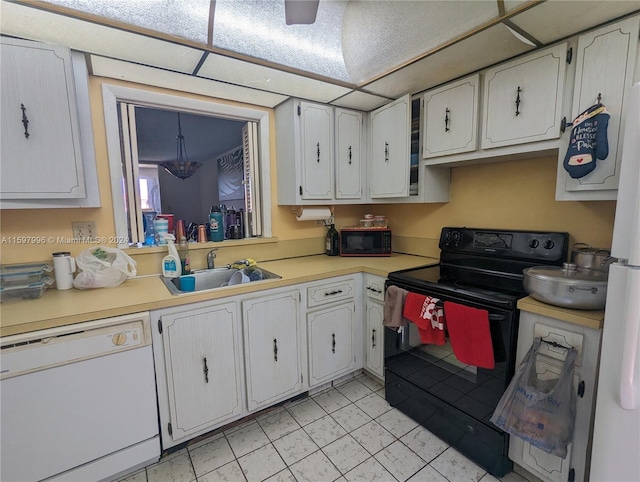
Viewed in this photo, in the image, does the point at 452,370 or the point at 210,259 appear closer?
the point at 452,370

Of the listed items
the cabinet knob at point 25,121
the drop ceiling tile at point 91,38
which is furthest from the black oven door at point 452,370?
the cabinet knob at point 25,121

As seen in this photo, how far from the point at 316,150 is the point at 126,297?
61.9 inches

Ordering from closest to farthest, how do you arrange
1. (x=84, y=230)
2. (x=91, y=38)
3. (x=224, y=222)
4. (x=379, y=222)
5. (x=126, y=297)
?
(x=91, y=38), (x=126, y=297), (x=84, y=230), (x=224, y=222), (x=379, y=222)

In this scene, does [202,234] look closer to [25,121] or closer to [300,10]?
[25,121]

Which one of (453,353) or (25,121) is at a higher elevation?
(25,121)

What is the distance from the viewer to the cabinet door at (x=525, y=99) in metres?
1.45

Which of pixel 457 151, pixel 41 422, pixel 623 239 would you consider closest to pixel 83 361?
pixel 41 422

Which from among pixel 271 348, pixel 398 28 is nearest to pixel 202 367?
Result: pixel 271 348

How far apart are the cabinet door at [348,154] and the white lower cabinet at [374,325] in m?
0.75

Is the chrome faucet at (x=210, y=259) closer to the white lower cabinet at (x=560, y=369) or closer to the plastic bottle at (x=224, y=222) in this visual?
the plastic bottle at (x=224, y=222)

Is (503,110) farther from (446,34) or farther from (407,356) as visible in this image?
(407,356)

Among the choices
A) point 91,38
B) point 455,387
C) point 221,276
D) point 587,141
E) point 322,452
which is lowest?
point 322,452

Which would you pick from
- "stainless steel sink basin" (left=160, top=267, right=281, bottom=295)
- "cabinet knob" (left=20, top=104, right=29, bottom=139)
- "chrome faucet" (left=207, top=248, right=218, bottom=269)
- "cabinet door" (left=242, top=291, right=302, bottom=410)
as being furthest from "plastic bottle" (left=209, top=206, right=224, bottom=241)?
"cabinet knob" (left=20, top=104, right=29, bottom=139)

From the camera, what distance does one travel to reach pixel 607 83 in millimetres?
1284
